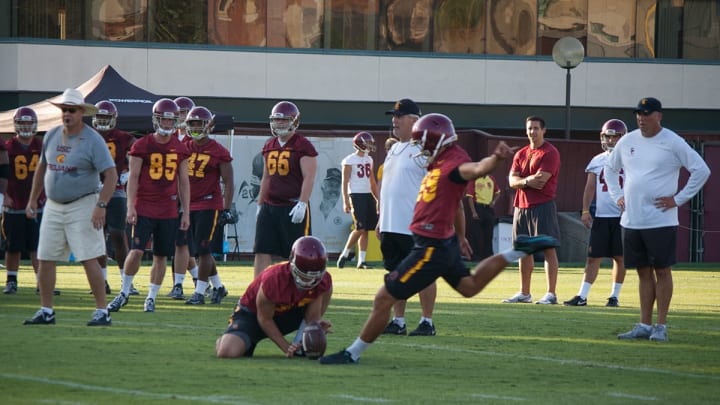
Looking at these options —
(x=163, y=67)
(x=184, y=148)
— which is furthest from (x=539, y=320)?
(x=163, y=67)

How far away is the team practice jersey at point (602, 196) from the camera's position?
1614 centimetres

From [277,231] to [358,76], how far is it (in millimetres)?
22741

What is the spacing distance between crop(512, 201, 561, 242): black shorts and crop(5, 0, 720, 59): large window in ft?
67.7

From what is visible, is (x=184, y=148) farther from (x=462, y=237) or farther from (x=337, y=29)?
(x=337, y=29)

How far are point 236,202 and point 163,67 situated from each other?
393 inches

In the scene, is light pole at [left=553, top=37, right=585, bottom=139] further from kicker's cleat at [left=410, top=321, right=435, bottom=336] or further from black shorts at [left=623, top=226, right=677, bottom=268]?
kicker's cleat at [left=410, top=321, right=435, bottom=336]

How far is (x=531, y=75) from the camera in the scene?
122ft

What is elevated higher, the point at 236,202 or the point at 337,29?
the point at 337,29

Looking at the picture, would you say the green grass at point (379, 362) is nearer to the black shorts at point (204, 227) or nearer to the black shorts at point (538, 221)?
the black shorts at point (204, 227)

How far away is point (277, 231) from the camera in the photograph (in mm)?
13820

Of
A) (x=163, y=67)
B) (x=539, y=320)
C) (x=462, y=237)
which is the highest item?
(x=163, y=67)

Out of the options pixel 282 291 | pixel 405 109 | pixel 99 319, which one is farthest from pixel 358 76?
pixel 282 291

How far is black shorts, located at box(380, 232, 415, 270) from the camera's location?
1180 centimetres

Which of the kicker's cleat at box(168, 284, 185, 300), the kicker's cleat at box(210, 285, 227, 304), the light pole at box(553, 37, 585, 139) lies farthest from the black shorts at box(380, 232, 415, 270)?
the light pole at box(553, 37, 585, 139)
